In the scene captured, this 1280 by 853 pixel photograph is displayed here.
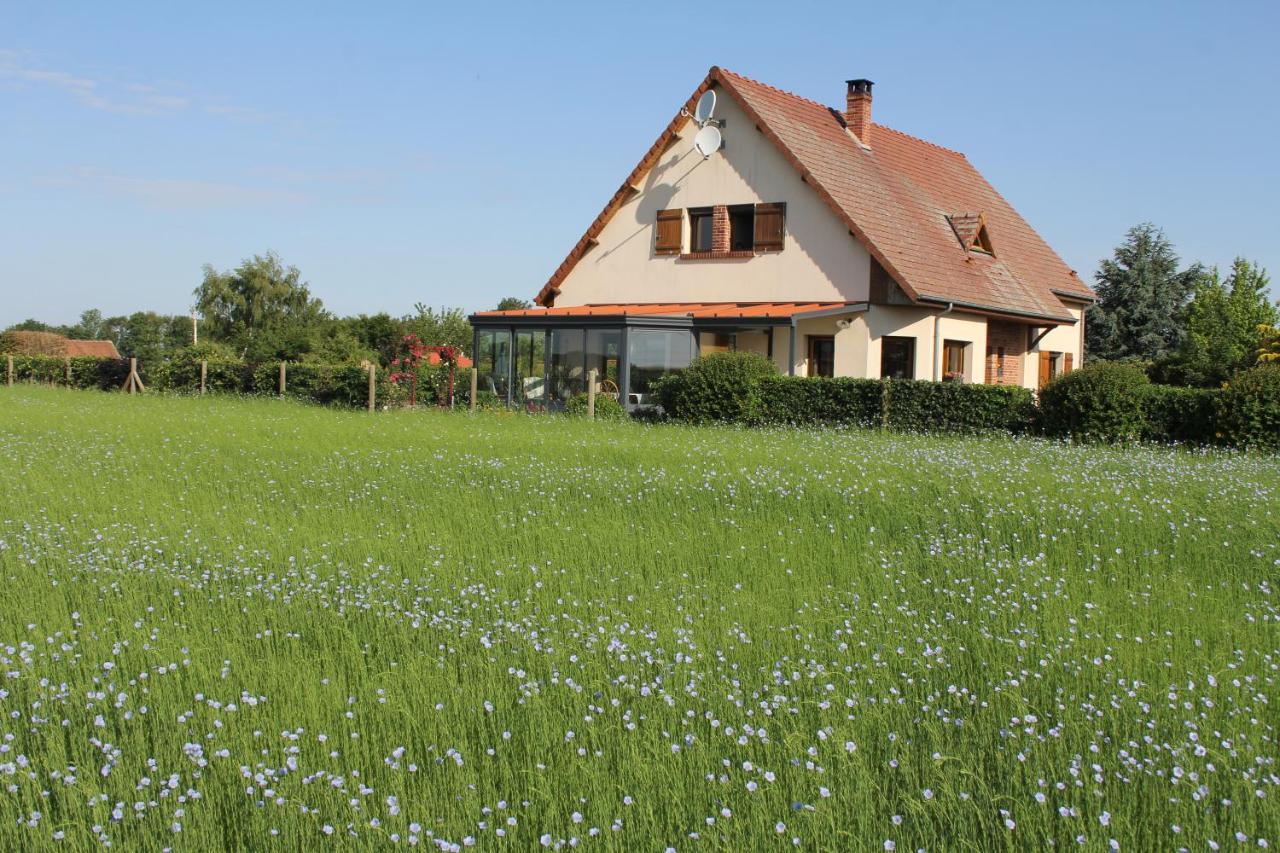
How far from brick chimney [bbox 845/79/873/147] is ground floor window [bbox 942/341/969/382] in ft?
20.3

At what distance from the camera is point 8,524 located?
923 cm

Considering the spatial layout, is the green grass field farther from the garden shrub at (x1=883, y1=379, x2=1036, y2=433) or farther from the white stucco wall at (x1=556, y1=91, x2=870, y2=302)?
the white stucco wall at (x1=556, y1=91, x2=870, y2=302)

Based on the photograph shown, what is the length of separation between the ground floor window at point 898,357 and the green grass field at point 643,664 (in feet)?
43.0

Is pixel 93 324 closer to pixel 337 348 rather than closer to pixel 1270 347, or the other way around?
pixel 337 348

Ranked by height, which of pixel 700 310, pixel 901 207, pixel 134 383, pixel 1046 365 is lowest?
pixel 134 383

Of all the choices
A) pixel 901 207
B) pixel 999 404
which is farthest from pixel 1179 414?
pixel 901 207

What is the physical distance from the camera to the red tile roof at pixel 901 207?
79.5ft

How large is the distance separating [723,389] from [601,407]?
313cm

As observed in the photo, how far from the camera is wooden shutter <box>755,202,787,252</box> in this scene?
82.8 feet

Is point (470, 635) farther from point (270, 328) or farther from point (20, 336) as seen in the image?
point (270, 328)

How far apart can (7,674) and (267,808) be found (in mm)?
2109

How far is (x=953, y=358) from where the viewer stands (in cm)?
2625

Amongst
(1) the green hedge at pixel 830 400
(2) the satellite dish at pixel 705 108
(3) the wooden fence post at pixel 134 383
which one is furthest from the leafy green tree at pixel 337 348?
(1) the green hedge at pixel 830 400

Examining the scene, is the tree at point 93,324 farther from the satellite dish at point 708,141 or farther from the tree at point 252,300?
the satellite dish at point 708,141
